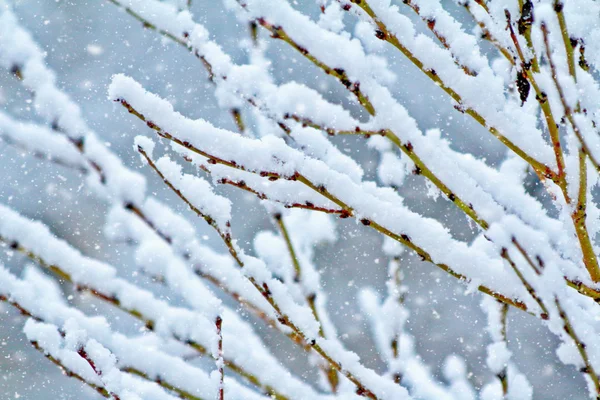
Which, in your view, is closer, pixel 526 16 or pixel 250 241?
pixel 526 16

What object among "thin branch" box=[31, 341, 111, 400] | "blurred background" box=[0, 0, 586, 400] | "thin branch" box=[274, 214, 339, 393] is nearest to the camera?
"thin branch" box=[31, 341, 111, 400]

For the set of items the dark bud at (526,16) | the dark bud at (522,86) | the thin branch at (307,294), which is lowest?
the thin branch at (307,294)

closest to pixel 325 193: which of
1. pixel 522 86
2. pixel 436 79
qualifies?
pixel 436 79

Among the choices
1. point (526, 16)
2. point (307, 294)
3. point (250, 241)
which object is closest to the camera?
point (526, 16)

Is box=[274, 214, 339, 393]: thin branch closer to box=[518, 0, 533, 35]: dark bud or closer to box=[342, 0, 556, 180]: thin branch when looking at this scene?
box=[342, 0, 556, 180]: thin branch

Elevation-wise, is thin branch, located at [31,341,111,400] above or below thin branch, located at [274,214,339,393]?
below

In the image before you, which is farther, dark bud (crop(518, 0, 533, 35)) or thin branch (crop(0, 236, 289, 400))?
thin branch (crop(0, 236, 289, 400))

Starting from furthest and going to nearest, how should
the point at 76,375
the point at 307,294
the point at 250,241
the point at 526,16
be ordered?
the point at 250,241, the point at 307,294, the point at 76,375, the point at 526,16

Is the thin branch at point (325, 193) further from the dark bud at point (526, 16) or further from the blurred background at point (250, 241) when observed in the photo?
the blurred background at point (250, 241)

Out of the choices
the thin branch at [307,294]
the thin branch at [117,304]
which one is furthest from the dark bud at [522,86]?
the thin branch at [117,304]

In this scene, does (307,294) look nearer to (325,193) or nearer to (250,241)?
(325,193)

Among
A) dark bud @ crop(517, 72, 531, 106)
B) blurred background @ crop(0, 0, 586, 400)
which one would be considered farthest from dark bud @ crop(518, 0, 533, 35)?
blurred background @ crop(0, 0, 586, 400)

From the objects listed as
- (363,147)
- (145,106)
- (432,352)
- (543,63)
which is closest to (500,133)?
(543,63)
